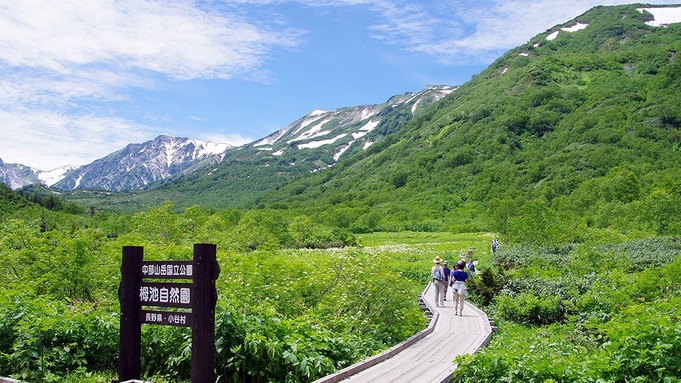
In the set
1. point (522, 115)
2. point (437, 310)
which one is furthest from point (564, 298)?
point (522, 115)

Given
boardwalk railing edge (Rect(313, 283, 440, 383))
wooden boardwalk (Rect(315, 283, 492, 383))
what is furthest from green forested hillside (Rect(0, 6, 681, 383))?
wooden boardwalk (Rect(315, 283, 492, 383))

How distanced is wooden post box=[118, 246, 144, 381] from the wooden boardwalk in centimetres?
288

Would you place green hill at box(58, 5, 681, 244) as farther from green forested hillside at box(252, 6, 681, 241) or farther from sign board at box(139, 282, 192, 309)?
sign board at box(139, 282, 192, 309)

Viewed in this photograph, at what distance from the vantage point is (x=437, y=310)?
60.3 ft

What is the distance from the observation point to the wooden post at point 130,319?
814 cm

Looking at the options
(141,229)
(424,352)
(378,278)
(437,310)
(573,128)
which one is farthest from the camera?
(573,128)

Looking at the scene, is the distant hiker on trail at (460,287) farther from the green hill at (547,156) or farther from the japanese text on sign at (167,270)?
the green hill at (547,156)

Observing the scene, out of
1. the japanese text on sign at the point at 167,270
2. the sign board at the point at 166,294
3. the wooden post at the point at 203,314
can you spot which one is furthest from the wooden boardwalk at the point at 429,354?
the japanese text on sign at the point at 167,270

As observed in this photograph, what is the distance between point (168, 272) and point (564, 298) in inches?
613

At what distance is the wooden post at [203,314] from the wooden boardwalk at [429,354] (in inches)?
67.2

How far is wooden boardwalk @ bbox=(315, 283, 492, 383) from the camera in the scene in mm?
8984

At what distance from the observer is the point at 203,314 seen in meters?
7.43

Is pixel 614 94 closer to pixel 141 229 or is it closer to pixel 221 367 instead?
pixel 141 229

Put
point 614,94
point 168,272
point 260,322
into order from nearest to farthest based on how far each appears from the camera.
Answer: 1. point 168,272
2. point 260,322
3. point 614,94
